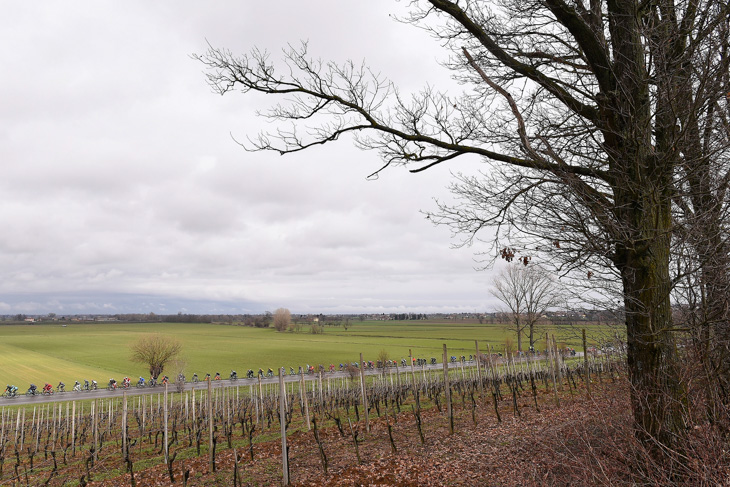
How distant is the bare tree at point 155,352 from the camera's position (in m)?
51.6

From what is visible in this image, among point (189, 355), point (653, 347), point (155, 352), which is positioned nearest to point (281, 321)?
point (189, 355)

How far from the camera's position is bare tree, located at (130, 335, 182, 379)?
51625mm

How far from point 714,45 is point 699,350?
11.0ft

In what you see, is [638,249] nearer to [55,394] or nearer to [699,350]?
[699,350]

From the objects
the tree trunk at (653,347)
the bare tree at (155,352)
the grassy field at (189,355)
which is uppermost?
the tree trunk at (653,347)

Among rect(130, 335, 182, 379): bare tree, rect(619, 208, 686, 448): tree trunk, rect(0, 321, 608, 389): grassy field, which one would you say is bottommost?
rect(0, 321, 608, 389): grassy field

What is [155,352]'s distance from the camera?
51875 mm

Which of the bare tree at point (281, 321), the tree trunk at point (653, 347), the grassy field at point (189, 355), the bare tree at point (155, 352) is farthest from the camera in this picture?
the bare tree at point (281, 321)

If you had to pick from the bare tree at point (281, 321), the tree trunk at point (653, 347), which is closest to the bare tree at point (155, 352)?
the tree trunk at point (653, 347)

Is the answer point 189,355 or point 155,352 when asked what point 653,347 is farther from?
point 189,355

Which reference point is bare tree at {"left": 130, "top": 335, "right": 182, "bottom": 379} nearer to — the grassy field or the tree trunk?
the grassy field

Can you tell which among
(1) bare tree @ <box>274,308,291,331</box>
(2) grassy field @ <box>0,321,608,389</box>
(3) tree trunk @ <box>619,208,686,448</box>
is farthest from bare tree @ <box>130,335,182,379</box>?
(1) bare tree @ <box>274,308,291,331</box>

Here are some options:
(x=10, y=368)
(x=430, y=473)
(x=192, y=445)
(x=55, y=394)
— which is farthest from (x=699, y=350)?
(x=10, y=368)

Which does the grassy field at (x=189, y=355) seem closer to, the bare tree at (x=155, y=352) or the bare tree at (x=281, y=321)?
the bare tree at (x=155, y=352)
